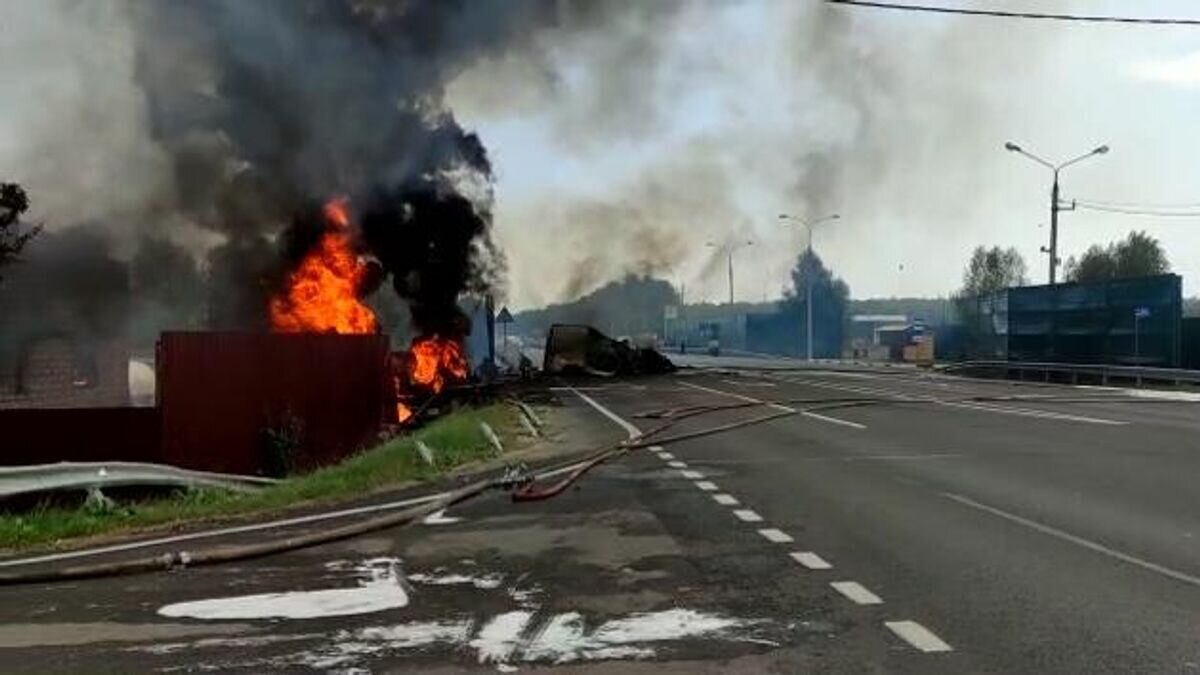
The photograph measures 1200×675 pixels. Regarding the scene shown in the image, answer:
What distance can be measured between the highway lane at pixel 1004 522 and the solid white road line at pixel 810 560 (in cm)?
5

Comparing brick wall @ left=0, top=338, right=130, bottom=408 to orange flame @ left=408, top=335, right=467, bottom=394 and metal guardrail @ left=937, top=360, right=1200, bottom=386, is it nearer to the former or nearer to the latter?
orange flame @ left=408, top=335, right=467, bottom=394

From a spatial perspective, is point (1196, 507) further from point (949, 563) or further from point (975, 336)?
point (975, 336)

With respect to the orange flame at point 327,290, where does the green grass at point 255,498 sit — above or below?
below

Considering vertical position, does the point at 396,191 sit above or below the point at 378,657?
above

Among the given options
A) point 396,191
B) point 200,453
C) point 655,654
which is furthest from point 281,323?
point 655,654

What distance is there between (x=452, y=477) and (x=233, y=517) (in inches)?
113

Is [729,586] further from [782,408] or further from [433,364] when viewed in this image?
[433,364]

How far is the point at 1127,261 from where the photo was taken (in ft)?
221

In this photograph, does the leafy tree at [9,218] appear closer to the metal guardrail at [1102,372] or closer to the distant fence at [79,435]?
the distant fence at [79,435]

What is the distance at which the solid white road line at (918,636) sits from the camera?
562 cm

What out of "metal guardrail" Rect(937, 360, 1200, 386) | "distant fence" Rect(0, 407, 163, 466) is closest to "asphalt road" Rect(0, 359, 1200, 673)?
"distant fence" Rect(0, 407, 163, 466)

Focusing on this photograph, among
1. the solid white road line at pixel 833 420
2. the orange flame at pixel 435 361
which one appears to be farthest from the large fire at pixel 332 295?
the solid white road line at pixel 833 420

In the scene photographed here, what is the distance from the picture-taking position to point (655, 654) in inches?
219

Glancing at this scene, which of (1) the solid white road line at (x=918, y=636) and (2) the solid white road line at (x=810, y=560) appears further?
(2) the solid white road line at (x=810, y=560)
